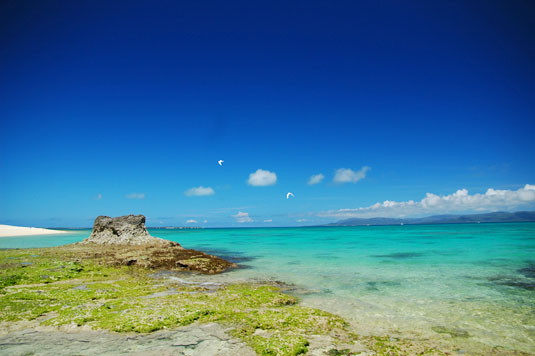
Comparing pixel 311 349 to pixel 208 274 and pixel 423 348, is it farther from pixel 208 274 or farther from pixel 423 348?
pixel 208 274

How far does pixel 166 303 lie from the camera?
1295cm

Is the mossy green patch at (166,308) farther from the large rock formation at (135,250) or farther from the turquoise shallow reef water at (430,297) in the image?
the large rock formation at (135,250)

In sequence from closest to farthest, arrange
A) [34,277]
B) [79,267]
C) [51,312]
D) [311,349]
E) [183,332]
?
1. [311,349]
2. [183,332]
3. [51,312]
4. [34,277]
5. [79,267]

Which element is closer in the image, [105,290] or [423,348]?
[423,348]

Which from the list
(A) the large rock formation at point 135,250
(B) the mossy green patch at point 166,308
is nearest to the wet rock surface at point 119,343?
(B) the mossy green patch at point 166,308

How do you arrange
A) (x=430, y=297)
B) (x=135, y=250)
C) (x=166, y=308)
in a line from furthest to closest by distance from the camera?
(x=135, y=250)
(x=430, y=297)
(x=166, y=308)

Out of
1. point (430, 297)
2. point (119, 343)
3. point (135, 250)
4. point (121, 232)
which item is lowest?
point (430, 297)

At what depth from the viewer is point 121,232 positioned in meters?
40.7

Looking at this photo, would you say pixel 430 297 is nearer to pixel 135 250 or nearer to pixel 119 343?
pixel 119 343

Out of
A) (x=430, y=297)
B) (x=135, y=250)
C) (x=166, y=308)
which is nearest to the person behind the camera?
(x=166, y=308)

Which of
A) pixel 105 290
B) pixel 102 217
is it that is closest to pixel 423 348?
pixel 105 290

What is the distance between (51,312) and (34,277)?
9539mm

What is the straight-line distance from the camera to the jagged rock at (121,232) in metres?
39.8

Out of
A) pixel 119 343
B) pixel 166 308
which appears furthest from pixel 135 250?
pixel 119 343
